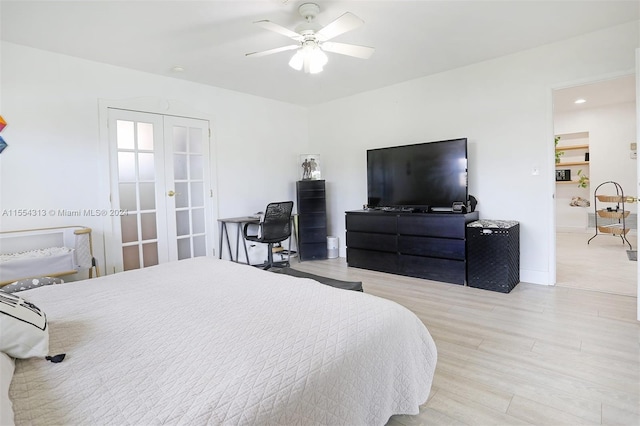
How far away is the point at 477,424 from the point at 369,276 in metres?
2.67

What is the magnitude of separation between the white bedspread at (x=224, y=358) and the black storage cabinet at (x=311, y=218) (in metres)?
3.33

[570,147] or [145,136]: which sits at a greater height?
[570,147]

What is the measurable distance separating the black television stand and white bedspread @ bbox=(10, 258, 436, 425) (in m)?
2.43

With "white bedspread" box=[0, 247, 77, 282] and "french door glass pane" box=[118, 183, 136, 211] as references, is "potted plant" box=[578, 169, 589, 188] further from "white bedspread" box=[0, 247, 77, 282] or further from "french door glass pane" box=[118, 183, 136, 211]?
"white bedspread" box=[0, 247, 77, 282]

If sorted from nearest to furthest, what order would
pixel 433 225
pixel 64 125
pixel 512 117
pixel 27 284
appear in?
pixel 27 284, pixel 64 125, pixel 512 117, pixel 433 225

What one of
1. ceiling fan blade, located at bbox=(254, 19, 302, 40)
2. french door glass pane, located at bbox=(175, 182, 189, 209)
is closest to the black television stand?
french door glass pane, located at bbox=(175, 182, 189, 209)

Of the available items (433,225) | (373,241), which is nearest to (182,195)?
(373,241)

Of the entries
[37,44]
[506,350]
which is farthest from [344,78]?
[506,350]

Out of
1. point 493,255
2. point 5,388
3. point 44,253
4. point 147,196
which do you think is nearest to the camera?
point 5,388

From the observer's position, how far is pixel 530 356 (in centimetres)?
219

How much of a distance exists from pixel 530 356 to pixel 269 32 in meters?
3.26

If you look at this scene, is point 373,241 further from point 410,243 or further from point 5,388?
point 5,388

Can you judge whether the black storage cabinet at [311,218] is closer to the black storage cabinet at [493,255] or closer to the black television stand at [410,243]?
the black television stand at [410,243]

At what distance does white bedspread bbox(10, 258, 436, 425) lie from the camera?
0.87 m
